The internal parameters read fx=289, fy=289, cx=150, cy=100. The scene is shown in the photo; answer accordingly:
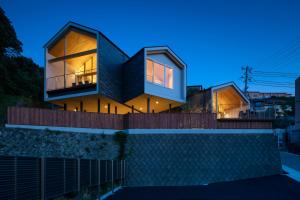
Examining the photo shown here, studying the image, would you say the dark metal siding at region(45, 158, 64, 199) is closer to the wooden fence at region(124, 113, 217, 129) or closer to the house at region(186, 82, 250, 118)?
the wooden fence at region(124, 113, 217, 129)

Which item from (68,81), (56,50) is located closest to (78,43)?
(56,50)

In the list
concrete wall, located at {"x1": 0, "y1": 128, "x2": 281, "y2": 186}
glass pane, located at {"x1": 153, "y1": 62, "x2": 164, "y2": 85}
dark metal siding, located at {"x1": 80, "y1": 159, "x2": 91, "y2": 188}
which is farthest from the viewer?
glass pane, located at {"x1": 153, "y1": 62, "x2": 164, "y2": 85}

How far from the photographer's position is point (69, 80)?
85.4 ft

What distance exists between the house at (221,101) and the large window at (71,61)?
1129 cm

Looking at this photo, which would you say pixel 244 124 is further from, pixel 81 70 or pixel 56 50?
pixel 56 50

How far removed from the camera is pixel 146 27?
215ft

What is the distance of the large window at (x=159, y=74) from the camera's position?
2431 centimetres

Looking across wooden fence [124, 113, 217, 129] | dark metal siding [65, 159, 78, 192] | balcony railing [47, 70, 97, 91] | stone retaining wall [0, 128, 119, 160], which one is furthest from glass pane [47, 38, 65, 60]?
dark metal siding [65, 159, 78, 192]

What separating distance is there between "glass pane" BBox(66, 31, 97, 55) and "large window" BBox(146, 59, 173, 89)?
517 cm

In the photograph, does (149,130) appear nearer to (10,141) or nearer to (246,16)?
(10,141)

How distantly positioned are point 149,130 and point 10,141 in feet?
27.9

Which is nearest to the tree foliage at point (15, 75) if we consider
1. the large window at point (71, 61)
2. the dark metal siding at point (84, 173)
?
the large window at point (71, 61)

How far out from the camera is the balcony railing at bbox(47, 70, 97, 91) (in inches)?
992

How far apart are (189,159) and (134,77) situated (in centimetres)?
911
